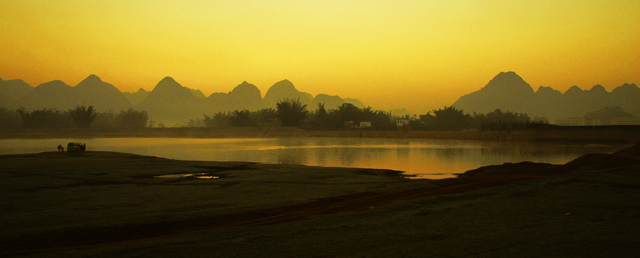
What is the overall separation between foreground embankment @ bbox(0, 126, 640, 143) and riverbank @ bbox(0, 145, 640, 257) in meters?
54.5

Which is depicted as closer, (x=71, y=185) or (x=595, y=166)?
(x=71, y=185)

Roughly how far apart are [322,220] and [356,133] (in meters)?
89.5

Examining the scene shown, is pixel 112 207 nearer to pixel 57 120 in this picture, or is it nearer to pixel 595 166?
pixel 595 166

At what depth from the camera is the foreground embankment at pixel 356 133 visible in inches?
2306

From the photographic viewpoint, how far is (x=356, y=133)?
96625mm

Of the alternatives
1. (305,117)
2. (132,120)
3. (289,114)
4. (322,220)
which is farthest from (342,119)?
(322,220)

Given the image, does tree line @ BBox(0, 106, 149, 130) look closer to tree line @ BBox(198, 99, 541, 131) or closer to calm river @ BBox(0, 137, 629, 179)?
tree line @ BBox(198, 99, 541, 131)

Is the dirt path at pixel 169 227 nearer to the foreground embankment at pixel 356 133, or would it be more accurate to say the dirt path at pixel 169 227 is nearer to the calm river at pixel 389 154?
the calm river at pixel 389 154

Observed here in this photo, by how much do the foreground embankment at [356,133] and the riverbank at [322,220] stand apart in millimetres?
54496

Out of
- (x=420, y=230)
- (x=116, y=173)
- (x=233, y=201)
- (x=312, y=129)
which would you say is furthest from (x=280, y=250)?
(x=312, y=129)

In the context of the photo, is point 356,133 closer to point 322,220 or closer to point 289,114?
point 289,114

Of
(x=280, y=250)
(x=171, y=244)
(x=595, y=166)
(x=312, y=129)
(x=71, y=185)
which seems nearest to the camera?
(x=280, y=250)

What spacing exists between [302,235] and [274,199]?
14.7 ft

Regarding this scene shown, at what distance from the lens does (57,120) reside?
113438mm
